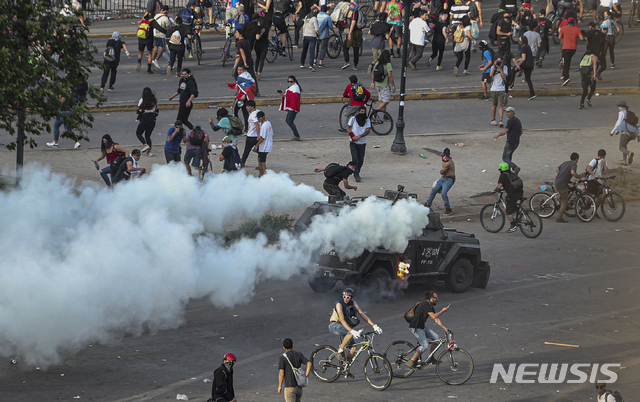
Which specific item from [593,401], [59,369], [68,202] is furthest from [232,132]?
[593,401]

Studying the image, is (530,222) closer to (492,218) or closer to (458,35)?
(492,218)

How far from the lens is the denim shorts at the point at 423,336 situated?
11.6m

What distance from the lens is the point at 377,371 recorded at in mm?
11203

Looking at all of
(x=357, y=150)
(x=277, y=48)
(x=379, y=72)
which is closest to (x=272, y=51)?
(x=277, y=48)

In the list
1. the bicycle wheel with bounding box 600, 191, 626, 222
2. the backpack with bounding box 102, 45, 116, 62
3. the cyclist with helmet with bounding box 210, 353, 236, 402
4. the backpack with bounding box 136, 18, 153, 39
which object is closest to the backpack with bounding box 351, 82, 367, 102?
the bicycle wheel with bounding box 600, 191, 626, 222

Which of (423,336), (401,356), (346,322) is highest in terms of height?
(346,322)

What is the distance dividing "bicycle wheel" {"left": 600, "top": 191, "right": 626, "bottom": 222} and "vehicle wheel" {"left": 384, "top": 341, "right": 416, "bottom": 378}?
9771 millimetres

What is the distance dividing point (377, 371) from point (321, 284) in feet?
10.7

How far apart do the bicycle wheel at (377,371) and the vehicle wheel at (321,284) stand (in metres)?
3.07

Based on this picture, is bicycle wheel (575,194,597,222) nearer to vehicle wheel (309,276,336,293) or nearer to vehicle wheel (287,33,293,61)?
vehicle wheel (309,276,336,293)

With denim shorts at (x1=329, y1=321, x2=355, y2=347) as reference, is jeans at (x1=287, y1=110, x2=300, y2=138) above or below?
above

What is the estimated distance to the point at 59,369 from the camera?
11.1 meters

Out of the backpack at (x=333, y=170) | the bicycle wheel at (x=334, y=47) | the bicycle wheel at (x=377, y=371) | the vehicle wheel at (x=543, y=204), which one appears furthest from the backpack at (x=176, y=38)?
the bicycle wheel at (x=377, y=371)

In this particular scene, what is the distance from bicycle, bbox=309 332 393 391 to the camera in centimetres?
1116
